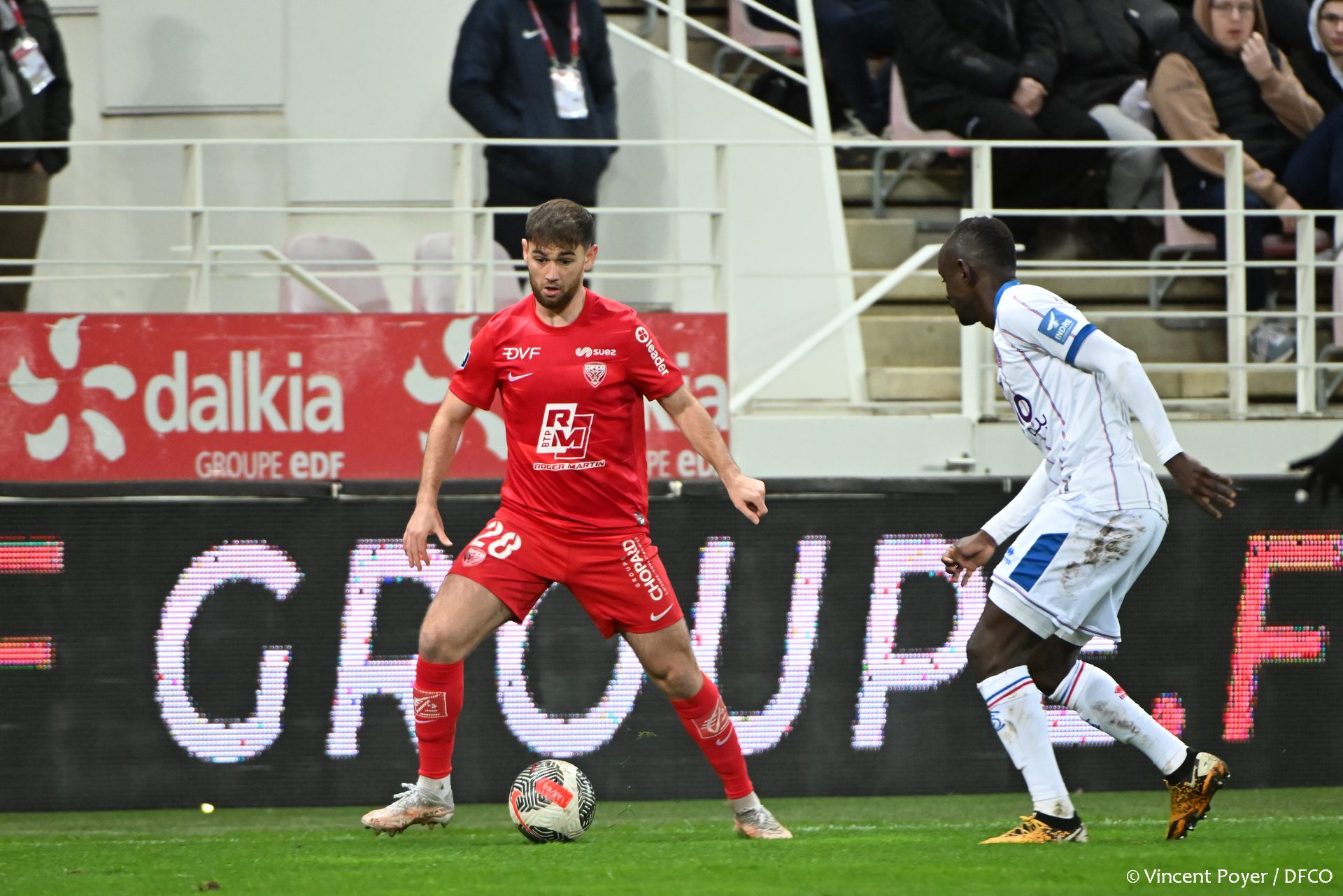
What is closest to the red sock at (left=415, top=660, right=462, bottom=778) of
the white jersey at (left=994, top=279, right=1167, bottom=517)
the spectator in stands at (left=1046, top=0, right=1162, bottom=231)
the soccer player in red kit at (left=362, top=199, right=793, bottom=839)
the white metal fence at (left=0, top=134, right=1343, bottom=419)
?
the soccer player in red kit at (left=362, top=199, right=793, bottom=839)

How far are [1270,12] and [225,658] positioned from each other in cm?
879

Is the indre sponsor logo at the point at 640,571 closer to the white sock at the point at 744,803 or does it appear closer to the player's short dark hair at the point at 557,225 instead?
the white sock at the point at 744,803

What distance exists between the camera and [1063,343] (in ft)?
19.5

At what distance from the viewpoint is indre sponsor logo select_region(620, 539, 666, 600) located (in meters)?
6.51

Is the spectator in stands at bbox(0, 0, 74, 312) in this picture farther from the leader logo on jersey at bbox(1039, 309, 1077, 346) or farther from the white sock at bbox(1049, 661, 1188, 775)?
the white sock at bbox(1049, 661, 1188, 775)

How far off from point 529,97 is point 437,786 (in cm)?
528

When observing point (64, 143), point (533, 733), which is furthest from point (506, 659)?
point (64, 143)

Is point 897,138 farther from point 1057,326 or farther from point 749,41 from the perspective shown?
point 1057,326

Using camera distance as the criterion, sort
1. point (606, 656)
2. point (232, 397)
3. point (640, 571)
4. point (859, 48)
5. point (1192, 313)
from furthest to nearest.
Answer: point (859, 48)
point (1192, 313)
point (232, 397)
point (606, 656)
point (640, 571)

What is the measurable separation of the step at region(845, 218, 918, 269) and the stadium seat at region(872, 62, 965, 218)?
0.23 meters

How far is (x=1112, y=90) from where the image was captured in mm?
12125

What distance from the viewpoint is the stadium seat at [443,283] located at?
10.8 metres

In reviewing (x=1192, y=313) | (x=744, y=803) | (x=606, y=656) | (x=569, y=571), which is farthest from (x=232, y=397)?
(x=1192, y=313)

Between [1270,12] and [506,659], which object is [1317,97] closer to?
[1270,12]
